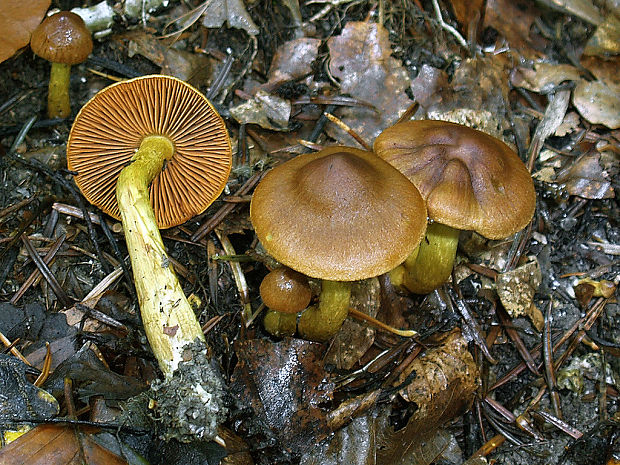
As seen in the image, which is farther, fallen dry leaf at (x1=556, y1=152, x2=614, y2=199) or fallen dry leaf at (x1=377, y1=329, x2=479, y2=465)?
fallen dry leaf at (x1=556, y1=152, x2=614, y2=199)

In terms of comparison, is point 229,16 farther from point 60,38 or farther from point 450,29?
point 450,29

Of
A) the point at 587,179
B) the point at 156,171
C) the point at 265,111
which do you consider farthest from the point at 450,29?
the point at 156,171

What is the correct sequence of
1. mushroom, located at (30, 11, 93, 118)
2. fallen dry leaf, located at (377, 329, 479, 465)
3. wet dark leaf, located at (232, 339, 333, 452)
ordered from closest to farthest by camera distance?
wet dark leaf, located at (232, 339, 333, 452)
fallen dry leaf, located at (377, 329, 479, 465)
mushroom, located at (30, 11, 93, 118)

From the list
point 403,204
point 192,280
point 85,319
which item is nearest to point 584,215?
point 403,204

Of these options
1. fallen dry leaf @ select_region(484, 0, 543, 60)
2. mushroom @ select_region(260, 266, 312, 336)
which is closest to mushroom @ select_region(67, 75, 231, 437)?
mushroom @ select_region(260, 266, 312, 336)

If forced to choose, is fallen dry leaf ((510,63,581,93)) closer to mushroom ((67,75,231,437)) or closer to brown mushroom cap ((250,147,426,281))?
brown mushroom cap ((250,147,426,281))

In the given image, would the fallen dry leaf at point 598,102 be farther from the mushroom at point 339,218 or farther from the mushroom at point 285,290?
the mushroom at point 285,290
